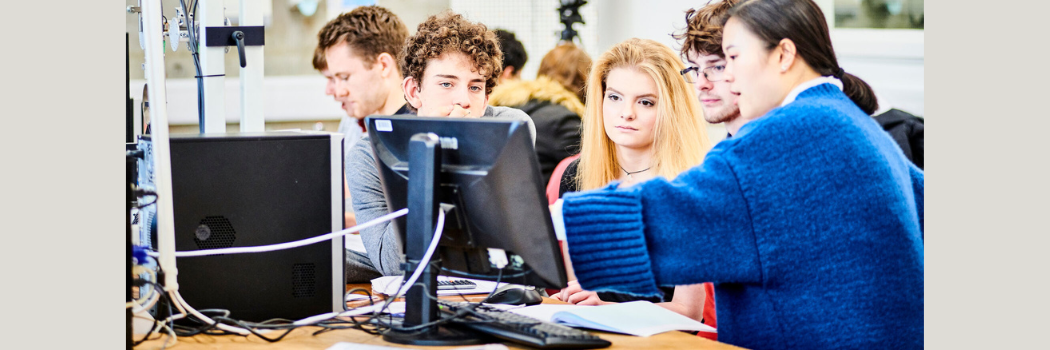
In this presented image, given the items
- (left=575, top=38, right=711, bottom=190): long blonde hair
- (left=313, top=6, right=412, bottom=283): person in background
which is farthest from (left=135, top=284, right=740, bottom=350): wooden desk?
(left=313, top=6, right=412, bottom=283): person in background

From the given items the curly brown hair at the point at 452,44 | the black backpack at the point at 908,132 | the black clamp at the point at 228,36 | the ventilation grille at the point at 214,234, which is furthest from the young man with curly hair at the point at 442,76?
the black backpack at the point at 908,132

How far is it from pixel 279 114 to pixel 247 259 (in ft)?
13.1

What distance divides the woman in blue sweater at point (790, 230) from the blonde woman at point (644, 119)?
0.80 meters

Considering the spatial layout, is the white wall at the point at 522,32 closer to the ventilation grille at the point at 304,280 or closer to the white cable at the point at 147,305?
the ventilation grille at the point at 304,280

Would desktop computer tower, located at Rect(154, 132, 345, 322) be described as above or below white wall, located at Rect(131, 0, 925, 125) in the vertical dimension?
below

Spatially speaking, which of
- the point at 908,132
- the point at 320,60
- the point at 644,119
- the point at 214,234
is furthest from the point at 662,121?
the point at 320,60

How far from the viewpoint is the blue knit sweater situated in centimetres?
135

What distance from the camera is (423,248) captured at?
1.41m

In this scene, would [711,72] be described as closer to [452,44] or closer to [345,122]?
[452,44]

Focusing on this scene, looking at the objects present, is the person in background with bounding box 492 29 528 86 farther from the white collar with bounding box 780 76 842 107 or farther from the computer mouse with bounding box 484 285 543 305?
the white collar with bounding box 780 76 842 107

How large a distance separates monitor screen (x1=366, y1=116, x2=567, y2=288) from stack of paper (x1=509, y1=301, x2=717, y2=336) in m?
0.17

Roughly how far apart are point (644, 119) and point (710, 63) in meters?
0.26

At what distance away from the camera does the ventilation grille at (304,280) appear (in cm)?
164

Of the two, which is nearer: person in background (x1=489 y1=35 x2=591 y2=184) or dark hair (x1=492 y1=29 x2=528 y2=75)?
person in background (x1=489 y1=35 x2=591 y2=184)
